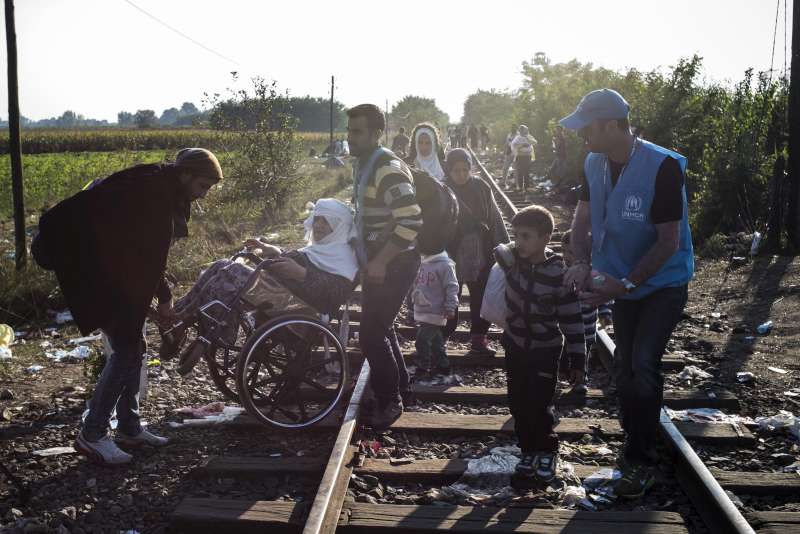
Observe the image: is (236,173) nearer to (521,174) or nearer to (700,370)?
(521,174)

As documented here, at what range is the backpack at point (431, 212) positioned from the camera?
16.1ft

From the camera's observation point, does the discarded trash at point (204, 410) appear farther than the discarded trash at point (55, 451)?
Yes

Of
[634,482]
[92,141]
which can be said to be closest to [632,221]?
[634,482]

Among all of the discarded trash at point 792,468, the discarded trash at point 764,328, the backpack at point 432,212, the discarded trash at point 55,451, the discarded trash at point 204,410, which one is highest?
the backpack at point 432,212

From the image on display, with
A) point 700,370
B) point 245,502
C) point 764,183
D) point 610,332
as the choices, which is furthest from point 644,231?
point 764,183

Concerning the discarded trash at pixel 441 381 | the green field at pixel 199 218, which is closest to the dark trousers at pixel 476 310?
the discarded trash at pixel 441 381

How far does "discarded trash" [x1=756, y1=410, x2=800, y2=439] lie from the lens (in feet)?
15.8

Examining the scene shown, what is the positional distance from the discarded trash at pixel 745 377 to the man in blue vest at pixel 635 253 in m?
2.33

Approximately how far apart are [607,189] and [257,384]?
99.0 inches

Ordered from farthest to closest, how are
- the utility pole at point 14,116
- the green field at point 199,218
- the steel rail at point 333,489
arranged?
the utility pole at point 14,116 < the green field at point 199,218 < the steel rail at point 333,489

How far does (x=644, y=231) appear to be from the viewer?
146 inches

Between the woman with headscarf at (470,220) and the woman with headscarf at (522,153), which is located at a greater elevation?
the woman with headscarf at (522,153)

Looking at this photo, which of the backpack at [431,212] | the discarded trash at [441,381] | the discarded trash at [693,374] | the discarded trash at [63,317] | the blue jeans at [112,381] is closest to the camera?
the blue jeans at [112,381]

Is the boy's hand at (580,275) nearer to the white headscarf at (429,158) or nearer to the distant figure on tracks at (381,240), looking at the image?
the distant figure on tracks at (381,240)
